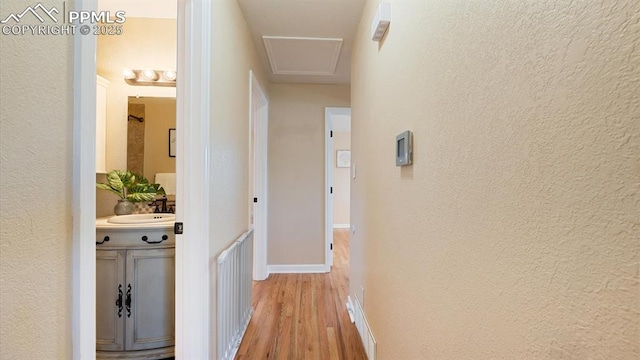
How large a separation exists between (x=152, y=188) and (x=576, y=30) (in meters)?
2.51

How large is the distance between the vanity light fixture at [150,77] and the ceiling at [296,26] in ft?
1.49

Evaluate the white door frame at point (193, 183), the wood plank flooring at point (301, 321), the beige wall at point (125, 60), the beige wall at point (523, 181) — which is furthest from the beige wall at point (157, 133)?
the beige wall at point (523, 181)

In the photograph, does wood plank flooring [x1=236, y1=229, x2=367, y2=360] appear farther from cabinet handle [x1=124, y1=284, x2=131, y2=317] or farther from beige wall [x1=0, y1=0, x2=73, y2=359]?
beige wall [x1=0, y1=0, x2=73, y2=359]

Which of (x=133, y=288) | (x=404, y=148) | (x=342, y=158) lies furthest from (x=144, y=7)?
(x=342, y=158)

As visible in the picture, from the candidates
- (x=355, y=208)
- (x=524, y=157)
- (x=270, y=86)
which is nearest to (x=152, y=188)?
(x=355, y=208)

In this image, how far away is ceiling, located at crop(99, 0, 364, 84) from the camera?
6.51 ft

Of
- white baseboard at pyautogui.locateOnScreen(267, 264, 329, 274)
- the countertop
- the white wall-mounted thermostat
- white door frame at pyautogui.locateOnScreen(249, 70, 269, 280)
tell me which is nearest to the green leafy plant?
the countertop

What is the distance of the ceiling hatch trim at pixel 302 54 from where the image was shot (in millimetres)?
2443

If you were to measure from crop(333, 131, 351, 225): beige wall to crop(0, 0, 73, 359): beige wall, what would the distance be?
6.37m

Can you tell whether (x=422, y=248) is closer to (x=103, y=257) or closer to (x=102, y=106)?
(x=103, y=257)

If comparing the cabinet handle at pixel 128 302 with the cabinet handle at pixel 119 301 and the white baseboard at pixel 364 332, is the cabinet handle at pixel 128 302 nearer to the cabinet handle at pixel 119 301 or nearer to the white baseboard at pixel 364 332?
the cabinet handle at pixel 119 301

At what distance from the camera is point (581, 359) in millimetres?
391

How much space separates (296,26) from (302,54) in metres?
0.47

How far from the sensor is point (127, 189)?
2.12 metres
